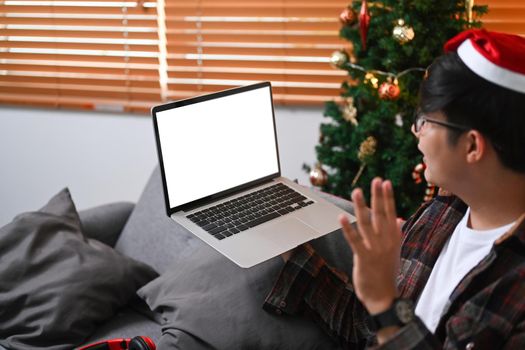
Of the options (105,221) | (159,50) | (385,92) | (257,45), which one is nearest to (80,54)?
(159,50)

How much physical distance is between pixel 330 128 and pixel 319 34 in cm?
51

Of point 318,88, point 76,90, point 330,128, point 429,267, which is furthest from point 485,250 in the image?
point 76,90

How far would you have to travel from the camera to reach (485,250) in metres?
1.34

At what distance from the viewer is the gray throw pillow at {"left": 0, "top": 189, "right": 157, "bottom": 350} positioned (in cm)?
194

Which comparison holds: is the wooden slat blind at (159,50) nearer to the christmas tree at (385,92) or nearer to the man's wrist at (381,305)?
the christmas tree at (385,92)

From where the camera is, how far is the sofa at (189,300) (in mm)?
1674

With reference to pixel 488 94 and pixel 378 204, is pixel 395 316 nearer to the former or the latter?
pixel 378 204

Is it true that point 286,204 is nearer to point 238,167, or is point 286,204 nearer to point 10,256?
point 238,167

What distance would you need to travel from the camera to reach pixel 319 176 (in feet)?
8.05

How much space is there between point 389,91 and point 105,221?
101cm

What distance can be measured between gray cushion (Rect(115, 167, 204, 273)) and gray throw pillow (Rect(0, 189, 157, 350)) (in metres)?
0.09

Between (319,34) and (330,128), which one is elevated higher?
(319,34)

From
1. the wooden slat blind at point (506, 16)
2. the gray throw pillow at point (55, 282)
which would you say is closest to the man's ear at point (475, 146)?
the gray throw pillow at point (55, 282)

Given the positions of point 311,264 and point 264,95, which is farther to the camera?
point 264,95
